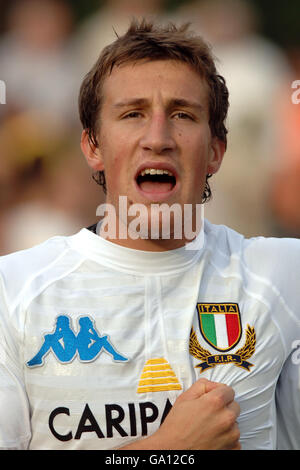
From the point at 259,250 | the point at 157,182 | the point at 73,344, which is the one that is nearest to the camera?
the point at 73,344

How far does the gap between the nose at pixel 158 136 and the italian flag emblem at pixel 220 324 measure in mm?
587

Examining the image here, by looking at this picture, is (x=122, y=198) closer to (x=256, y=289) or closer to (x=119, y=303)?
(x=119, y=303)

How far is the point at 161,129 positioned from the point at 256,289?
70cm

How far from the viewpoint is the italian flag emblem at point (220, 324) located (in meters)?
2.51

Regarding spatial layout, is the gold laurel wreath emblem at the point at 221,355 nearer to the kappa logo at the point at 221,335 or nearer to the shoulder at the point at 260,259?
the kappa logo at the point at 221,335

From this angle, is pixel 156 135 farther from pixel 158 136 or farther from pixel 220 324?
pixel 220 324

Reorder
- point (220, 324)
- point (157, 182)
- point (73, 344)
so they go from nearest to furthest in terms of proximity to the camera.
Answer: point (73, 344)
point (220, 324)
point (157, 182)

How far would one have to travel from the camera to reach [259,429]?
8.25 ft

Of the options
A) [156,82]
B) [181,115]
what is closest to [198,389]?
[181,115]

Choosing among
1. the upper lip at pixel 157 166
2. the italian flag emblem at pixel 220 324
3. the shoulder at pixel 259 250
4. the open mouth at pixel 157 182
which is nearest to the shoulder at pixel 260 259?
the shoulder at pixel 259 250

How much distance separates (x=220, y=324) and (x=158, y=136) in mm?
712

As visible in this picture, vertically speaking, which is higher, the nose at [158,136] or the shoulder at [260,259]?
the nose at [158,136]

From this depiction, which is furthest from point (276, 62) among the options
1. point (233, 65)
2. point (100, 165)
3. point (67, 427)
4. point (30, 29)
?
point (67, 427)

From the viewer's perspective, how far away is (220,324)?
8.32ft
